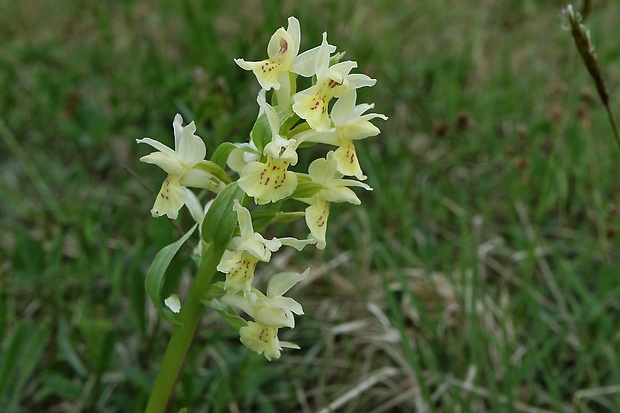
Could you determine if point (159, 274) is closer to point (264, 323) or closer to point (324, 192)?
point (264, 323)

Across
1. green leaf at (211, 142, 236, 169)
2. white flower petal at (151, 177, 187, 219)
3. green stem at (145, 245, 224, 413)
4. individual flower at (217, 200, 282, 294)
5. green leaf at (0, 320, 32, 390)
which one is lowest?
green leaf at (0, 320, 32, 390)

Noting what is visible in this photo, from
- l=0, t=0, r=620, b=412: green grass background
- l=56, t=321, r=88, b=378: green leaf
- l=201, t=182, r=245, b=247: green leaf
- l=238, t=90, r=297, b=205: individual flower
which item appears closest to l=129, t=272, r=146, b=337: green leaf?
l=0, t=0, r=620, b=412: green grass background

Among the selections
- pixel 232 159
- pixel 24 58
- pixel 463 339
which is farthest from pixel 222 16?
pixel 232 159

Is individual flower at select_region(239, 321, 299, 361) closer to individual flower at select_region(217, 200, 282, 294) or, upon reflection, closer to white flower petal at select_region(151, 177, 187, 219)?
individual flower at select_region(217, 200, 282, 294)

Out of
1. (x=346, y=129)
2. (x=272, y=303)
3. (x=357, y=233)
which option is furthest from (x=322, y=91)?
(x=357, y=233)

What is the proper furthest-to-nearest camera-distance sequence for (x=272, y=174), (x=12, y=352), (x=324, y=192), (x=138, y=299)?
(x=138, y=299) < (x=12, y=352) < (x=324, y=192) < (x=272, y=174)

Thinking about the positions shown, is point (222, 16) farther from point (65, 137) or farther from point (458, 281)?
point (458, 281)
